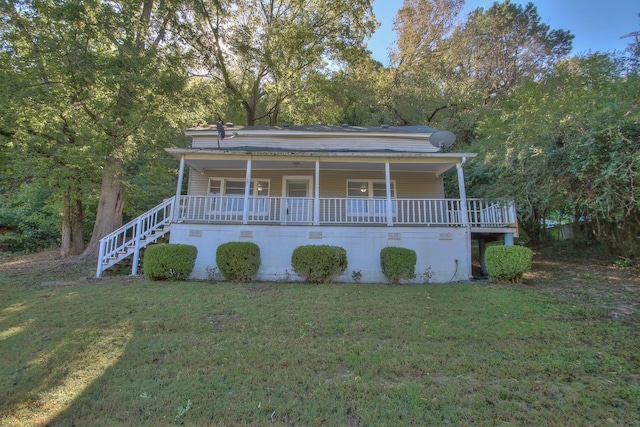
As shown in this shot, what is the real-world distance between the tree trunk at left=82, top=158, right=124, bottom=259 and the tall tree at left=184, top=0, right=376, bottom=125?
8287mm

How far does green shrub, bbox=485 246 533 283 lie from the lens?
Answer: 7398mm

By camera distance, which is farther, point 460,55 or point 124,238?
point 460,55

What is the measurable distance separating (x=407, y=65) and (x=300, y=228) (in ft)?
59.2

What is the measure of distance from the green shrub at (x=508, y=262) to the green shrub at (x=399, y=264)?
1.88 meters

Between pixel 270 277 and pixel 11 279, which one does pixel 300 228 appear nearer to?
pixel 270 277

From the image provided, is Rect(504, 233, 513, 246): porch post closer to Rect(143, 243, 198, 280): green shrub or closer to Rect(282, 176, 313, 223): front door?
Rect(282, 176, 313, 223): front door

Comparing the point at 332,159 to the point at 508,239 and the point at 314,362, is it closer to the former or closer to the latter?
the point at 508,239

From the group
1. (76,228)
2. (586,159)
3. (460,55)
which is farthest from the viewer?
(460,55)

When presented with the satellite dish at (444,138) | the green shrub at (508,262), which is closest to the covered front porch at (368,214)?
the green shrub at (508,262)

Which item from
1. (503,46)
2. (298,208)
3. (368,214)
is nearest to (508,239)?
(368,214)

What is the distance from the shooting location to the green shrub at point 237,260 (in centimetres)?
787

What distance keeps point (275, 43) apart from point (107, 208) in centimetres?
1187

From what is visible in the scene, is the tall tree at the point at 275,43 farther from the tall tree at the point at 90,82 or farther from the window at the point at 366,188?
the window at the point at 366,188

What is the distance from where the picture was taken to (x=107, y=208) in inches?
440
